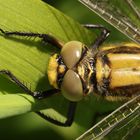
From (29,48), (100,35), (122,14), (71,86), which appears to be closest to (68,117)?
(71,86)

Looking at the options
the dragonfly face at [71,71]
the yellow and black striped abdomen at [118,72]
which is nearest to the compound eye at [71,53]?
the dragonfly face at [71,71]

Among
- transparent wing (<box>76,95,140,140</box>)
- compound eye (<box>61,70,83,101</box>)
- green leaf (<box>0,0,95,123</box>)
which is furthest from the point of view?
transparent wing (<box>76,95,140,140</box>)

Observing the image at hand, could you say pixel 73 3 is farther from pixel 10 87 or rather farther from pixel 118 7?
pixel 10 87

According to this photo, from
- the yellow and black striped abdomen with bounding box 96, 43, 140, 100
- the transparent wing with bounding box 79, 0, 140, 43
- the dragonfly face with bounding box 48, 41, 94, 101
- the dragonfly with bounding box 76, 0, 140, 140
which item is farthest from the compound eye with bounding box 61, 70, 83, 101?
the transparent wing with bounding box 79, 0, 140, 43

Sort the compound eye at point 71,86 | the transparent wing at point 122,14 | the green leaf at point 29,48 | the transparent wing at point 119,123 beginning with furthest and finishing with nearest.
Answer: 1. the transparent wing at point 122,14
2. the transparent wing at point 119,123
3. the compound eye at point 71,86
4. the green leaf at point 29,48

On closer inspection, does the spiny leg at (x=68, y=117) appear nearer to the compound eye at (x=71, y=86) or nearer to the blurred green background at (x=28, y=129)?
the compound eye at (x=71, y=86)

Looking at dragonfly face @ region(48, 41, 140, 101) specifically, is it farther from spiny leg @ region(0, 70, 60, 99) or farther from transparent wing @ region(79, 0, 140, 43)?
transparent wing @ region(79, 0, 140, 43)

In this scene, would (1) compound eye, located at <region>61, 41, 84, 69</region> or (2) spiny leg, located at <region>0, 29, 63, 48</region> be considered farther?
(1) compound eye, located at <region>61, 41, 84, 69</region>

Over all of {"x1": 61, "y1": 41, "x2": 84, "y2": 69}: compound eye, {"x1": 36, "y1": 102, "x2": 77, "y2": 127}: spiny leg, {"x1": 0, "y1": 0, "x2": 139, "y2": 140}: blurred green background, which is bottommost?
{"x1": 0, "y1": 0, "x2": 139, "y2": 140}: blurred green background
